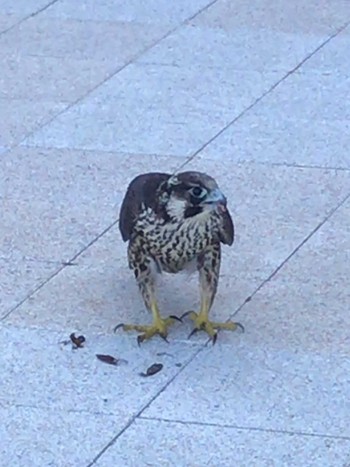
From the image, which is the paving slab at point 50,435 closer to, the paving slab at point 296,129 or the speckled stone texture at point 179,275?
the speckled stone texture at point 179,275

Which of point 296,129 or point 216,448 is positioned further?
point 296,129

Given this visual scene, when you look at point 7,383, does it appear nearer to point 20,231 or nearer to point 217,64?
point 20,231

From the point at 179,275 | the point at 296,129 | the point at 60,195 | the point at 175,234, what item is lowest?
the point at 296,129

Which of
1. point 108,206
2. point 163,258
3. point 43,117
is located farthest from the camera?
point 43,117

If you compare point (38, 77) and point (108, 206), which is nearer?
point (108, 206)

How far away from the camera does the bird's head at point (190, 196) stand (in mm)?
5820

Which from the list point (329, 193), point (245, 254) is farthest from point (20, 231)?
point (329, 193)

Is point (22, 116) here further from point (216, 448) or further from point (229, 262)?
point (216, 448)

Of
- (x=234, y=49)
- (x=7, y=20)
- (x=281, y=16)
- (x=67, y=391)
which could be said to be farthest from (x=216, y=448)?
(x=7, y=20)

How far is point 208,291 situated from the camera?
6.35m

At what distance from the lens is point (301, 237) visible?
23.8ft

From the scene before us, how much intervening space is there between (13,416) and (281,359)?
1.09 meters

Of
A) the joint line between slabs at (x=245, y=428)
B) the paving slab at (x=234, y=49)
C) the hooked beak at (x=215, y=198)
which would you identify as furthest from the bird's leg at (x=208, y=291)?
the paving slab at (x=234, y=49)

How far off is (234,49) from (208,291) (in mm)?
3847
